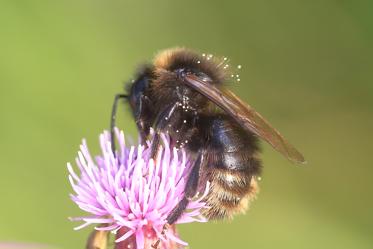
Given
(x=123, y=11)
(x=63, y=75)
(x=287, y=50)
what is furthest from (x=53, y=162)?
(x=287, y=50)

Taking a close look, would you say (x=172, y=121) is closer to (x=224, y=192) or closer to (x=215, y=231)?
(x=224, y=192)

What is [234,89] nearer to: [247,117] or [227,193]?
[227,193]

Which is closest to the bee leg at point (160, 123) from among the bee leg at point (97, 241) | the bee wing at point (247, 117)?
the bee wing at point (247, 117)

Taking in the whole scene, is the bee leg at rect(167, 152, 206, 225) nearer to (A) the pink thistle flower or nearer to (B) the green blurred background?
(A) the pink thistle flower

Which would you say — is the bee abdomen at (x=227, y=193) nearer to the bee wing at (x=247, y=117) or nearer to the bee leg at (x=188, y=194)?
the bee leg at (x=188, y=194)

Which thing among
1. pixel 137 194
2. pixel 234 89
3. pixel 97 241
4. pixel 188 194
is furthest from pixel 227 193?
pixel 234 89

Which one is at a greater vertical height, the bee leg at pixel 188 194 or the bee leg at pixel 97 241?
the bee leg at pixel 188 194

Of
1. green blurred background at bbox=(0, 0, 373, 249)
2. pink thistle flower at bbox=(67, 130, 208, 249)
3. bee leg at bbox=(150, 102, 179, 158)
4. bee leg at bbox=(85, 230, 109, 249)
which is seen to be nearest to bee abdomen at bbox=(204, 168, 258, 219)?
pink thistle flower at bbox=(67, 130, 208, 249)
